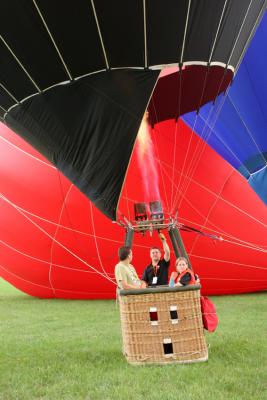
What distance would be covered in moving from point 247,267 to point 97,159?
362 centimetres

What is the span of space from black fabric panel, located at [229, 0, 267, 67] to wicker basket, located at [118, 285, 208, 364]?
1732 millimetres

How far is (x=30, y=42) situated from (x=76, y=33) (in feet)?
1.01

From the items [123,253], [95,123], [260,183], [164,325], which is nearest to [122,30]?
[95,123]

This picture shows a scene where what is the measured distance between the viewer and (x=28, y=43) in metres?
3.87

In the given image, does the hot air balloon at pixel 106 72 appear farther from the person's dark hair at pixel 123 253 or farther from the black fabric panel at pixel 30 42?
the person's dark hair at pixel 123 253

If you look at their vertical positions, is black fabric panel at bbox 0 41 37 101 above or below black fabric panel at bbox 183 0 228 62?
below

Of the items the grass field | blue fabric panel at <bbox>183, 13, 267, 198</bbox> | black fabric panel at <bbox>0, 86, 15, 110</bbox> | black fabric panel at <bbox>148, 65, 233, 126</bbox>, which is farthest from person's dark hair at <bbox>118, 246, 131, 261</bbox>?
blue fabric panel at <bbox>183, 13, 267, 198</bbox>

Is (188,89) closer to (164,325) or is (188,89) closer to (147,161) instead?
(147,161)

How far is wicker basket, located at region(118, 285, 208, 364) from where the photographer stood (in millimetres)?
3795

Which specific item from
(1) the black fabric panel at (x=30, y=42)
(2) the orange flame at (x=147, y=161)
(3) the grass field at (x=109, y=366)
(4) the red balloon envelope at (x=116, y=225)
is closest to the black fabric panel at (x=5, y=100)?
(1) the black fabric panel at (x=30, y=42)

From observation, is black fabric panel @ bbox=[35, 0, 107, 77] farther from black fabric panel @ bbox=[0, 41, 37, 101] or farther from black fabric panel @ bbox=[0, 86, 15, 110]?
black fabric panel @ bbox=[0, 86, 15, 110]

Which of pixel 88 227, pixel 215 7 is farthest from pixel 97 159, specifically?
pixel 88 227

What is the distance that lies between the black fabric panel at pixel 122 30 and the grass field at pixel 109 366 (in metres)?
1.96

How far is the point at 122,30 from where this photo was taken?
12.5ft
